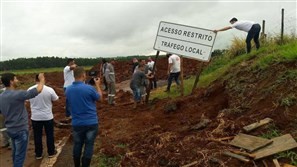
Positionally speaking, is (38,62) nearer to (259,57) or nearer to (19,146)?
(259,57)

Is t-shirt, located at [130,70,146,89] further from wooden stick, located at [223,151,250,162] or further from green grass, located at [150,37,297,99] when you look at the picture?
wooden stick, located at [223,151,250,162]

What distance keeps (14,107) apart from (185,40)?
21.3ft

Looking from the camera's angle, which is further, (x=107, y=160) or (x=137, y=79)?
(x=137, y=79)

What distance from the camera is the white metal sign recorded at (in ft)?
38.1

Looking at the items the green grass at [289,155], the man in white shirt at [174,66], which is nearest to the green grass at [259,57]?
the man in white shirt at [174,66]

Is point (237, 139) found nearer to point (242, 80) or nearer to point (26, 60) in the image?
point (242, 80)

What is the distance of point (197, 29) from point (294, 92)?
5178 millimetres

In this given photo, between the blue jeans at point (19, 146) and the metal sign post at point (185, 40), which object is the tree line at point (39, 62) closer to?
the metal sign post at point (185, 40)

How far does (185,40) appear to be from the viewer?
11.9 metres

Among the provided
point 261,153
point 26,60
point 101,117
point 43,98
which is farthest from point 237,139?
point 26,60

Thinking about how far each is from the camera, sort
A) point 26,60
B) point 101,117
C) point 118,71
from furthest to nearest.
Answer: point 26,60, point 118,71, point 101,117

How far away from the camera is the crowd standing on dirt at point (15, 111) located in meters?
6.65

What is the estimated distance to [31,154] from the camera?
891 cm

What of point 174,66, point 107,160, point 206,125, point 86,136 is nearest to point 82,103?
point 86,136
